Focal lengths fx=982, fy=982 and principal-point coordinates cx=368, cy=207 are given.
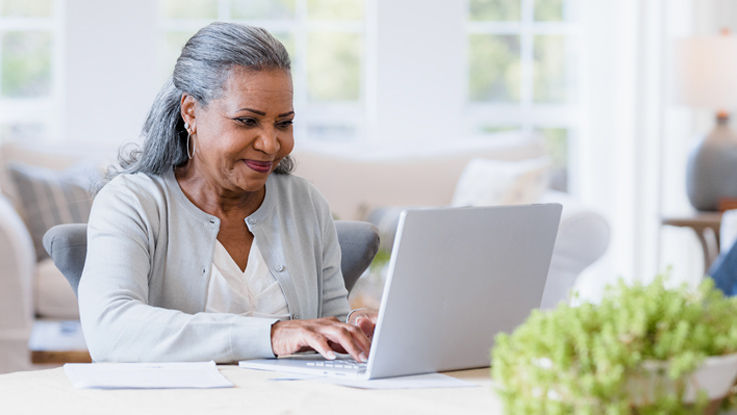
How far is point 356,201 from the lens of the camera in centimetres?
418

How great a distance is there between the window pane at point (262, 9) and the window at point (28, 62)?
0.85 metres

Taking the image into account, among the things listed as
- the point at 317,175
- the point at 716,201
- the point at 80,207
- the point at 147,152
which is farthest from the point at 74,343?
the point at 716,201

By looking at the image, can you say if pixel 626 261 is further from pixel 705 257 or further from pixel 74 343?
pixel 74 343

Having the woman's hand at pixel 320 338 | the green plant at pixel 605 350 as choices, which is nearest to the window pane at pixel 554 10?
the woman's hand at pixel 320 338

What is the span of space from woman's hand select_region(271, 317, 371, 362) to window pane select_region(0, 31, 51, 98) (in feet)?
12.1

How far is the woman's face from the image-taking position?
1.67m

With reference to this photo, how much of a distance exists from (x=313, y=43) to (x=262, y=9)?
30cm

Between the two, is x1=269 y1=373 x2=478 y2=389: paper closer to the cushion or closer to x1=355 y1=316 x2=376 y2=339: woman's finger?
x1=355 y1=316 x2=376 y2=339: woman's finger

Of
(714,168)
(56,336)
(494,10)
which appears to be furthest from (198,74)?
(494,10)

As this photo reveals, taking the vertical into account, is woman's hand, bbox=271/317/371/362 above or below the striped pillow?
above

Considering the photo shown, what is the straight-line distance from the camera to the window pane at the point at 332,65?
16.1ft

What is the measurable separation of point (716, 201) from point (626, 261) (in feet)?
2.65

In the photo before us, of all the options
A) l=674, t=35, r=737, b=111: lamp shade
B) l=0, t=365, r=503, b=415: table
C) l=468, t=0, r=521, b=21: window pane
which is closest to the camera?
l=0, t=365, r=503, b=415: table

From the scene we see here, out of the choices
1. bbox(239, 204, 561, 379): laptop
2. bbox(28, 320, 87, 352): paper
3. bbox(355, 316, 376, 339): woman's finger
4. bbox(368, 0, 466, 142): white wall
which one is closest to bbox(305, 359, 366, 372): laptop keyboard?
bbox(239, 204, 561, 379): laptop
